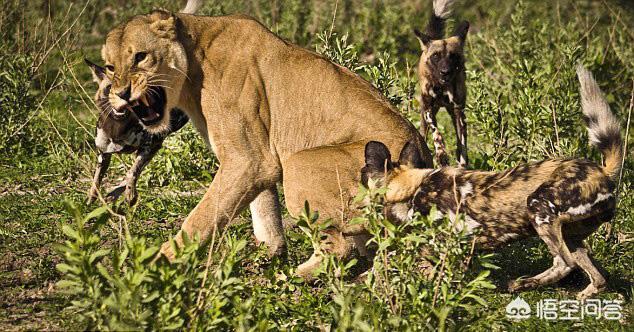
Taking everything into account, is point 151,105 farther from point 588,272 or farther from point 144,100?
point 588,272

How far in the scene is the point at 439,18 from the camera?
11.8 meters

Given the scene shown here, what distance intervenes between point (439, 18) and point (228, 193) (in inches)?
205

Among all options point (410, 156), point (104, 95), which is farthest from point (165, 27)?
point (410, 156)

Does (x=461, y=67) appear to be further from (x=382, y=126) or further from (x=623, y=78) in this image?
(x=382, y=126)

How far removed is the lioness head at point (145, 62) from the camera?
24.7 ft

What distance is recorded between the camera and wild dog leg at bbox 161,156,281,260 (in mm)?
7359

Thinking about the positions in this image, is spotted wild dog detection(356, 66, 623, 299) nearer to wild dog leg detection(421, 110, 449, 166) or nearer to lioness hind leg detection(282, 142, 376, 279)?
lioness hind leg detection(282, 142, 376, 279)

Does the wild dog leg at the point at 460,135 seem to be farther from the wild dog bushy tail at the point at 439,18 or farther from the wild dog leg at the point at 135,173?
the wild dog leg at the point at 135,173

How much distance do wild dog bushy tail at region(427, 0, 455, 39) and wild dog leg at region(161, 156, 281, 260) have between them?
462 cm

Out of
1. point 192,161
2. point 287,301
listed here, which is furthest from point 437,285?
point 192,161

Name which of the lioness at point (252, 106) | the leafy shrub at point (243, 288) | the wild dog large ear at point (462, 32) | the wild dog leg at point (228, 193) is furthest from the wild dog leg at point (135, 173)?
the wild dog large ear at point (462, 32)

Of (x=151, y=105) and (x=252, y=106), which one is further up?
(x=252, y=106)

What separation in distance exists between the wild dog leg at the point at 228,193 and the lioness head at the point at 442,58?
4098 mm

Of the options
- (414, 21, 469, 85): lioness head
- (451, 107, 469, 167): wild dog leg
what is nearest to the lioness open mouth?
(451, 107, 469, 167): wild dog leg
